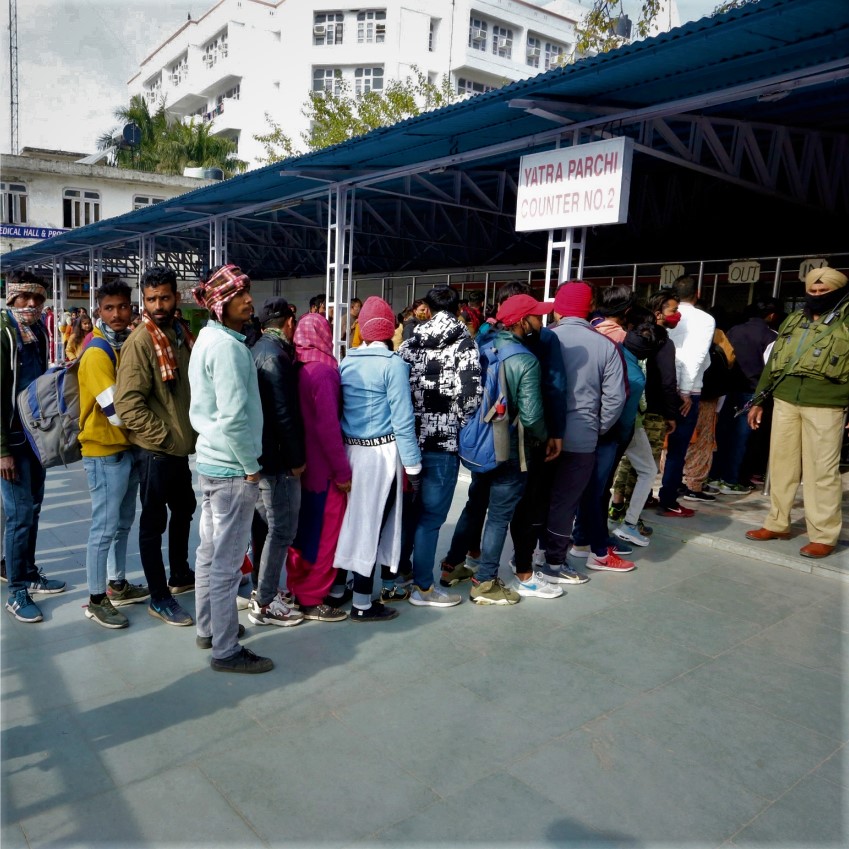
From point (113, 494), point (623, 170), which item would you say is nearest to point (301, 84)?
point (623, 170)

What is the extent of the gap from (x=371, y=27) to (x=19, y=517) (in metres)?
41.0

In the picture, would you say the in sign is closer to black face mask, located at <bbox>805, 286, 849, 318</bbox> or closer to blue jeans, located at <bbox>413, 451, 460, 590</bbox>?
black face mask, located at <bbox>805, 286, 849, 318</bbox>

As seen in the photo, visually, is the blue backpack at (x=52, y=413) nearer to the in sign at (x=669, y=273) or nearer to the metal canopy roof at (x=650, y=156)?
the metal canopy roof at (x=650, y=156)

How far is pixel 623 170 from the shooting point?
18.9 feet

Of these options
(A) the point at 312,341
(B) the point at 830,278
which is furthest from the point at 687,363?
(A) the point at 312,341

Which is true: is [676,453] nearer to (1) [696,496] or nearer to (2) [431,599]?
(1) [696,496]

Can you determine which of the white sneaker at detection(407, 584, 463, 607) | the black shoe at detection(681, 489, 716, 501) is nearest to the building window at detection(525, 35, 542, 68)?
the black shoe at detection(681, 489, 716, 501)

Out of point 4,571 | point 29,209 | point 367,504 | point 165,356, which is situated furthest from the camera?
point 29,209

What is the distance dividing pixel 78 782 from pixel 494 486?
2.42 m

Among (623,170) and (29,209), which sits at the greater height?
(29,209)

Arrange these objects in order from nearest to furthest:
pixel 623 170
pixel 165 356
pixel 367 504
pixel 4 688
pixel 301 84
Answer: pixel 4 688, pixel 165 356, pixel 367 504, pixel 623 170, pixel 301 84

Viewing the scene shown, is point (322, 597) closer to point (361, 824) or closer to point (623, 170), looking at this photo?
point (361, 824)

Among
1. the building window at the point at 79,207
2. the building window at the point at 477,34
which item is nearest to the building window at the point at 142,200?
the building window at the point at 79,207

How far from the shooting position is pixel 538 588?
4191mm
